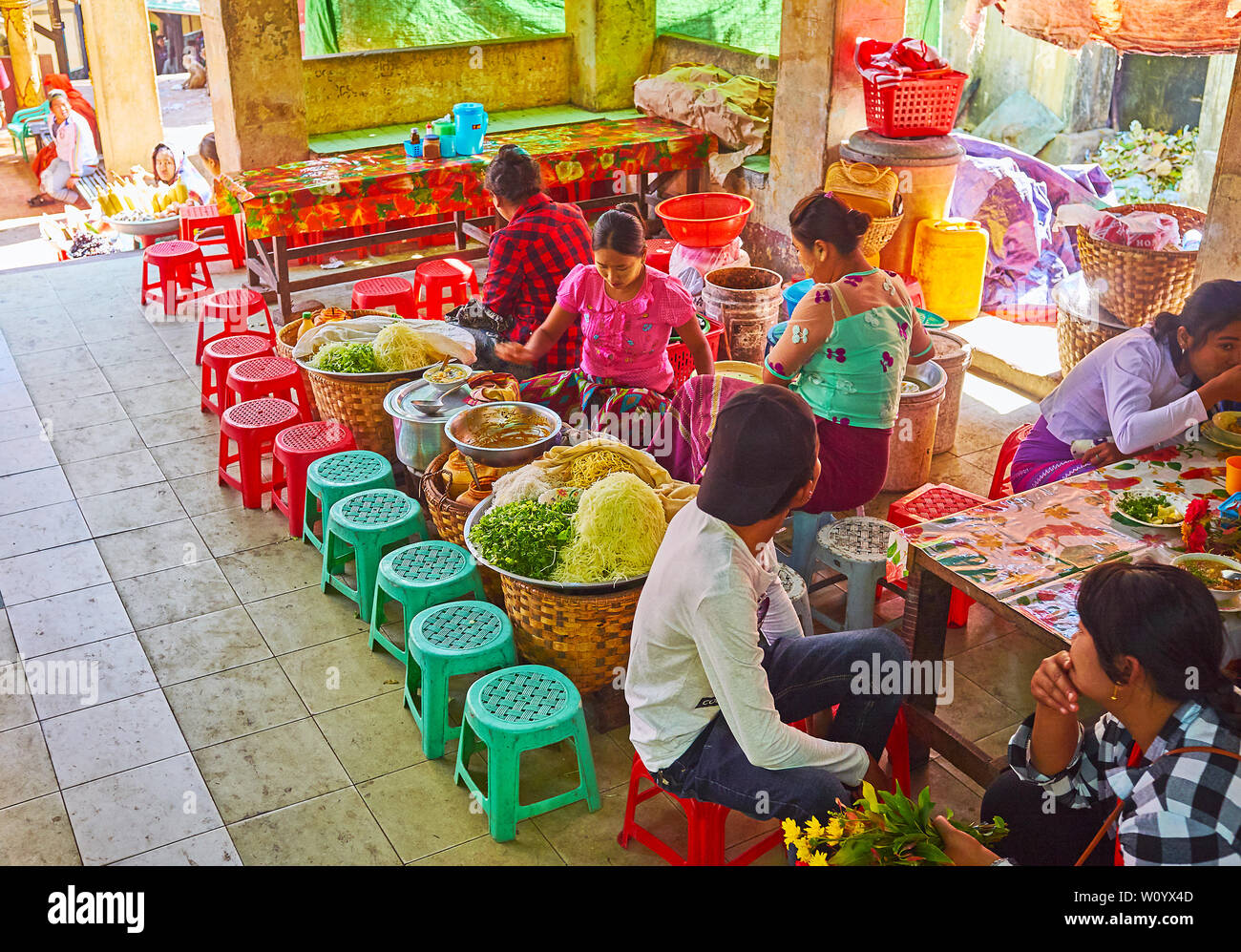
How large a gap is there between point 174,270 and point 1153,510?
6554mm

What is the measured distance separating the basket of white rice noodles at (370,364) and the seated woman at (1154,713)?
11.3 feet

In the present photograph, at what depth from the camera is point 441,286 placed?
732 cm

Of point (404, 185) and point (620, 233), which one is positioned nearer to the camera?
point (620, 233)

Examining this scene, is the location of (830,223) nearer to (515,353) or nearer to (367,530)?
(515,353)

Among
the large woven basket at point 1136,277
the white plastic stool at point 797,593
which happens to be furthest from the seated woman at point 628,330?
the large woven basket at point 1136,277

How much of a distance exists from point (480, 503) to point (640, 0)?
22.3ft

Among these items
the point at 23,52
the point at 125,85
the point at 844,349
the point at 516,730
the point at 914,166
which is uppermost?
the point at 23,52

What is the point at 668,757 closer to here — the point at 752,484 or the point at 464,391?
the point at 752,484

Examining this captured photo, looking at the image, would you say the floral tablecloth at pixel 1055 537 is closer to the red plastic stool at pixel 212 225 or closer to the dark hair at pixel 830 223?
the dark hair at pixel 830 223

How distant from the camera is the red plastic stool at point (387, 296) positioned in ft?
22.3

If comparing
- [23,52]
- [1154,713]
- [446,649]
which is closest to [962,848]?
[1154,713]

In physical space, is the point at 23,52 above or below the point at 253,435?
above

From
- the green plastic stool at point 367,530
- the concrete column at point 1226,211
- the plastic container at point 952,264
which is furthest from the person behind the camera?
the plastic container at point 952,264
